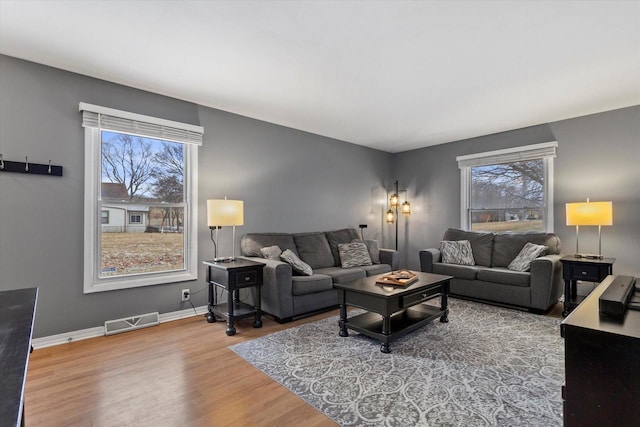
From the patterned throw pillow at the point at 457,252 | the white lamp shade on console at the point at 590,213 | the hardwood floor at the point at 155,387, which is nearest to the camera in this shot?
the hardwood floor at the point at 155,387

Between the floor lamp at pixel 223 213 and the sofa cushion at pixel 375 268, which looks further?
the sofa cushion at pixel 375 268

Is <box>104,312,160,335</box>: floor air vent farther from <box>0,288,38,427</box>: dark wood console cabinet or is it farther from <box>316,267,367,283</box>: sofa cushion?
<box>316,267,367,283</box>: sofa cushion

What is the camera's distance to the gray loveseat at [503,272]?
3.58 meters

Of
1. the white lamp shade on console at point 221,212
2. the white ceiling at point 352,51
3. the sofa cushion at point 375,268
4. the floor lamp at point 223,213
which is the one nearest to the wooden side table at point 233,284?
the floor lamp at point 223,213

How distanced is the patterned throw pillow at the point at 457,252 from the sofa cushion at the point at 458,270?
0.14m

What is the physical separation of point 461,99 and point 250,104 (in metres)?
2.39

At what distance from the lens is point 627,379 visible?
1028mm

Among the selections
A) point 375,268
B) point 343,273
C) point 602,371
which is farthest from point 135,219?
point 602,371

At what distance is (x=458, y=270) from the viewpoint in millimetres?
4227

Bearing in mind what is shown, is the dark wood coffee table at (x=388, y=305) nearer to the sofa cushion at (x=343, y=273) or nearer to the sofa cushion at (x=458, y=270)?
the sofa cushion at (x=343, y=273)

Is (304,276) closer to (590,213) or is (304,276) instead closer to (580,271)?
(580,271)

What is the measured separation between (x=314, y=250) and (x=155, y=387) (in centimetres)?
256

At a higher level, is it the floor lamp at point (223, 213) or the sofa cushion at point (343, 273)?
the floor lamp at point (223, 213)

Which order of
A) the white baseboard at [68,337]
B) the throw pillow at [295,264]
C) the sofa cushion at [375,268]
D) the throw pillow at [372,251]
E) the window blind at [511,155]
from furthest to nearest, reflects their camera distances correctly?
the throw pillow at [372,251] → the window blind at [511,155] → the sofa cushion at [375,268] → the throw pillow at [295,264] → the white baseboard at [68,337]
